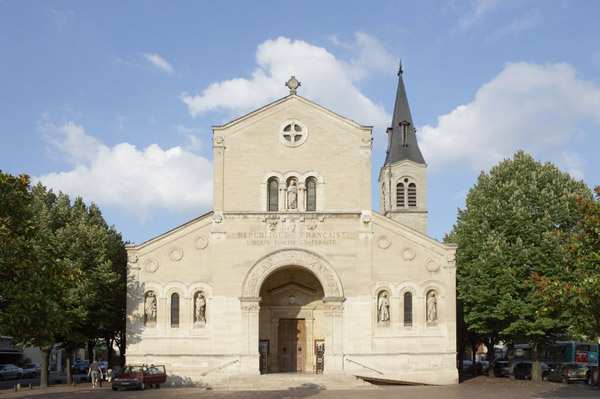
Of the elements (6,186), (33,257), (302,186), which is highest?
(302,186)

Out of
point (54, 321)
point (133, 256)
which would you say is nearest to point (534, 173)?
point (133, 256)

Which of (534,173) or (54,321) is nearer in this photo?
(54,321)

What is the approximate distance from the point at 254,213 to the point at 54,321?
18.6 metres

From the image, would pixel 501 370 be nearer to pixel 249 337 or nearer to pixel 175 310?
pixel 249 337

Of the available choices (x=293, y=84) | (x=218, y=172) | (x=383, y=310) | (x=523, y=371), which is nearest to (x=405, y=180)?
(x=523, y=371)

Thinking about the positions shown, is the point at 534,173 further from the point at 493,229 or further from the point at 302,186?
the point at 302,186

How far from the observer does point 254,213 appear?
129ft

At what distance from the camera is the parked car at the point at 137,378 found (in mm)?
35312

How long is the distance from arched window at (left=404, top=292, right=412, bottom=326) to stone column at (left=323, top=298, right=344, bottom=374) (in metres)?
3.76

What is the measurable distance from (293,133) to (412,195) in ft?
99.7

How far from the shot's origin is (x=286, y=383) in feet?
117

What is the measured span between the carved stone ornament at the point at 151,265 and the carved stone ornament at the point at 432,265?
1565 centimetres

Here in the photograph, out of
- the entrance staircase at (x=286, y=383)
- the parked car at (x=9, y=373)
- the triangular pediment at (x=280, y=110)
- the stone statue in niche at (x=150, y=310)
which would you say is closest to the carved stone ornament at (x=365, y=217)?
the triangular pediment at (x=280, y=110)

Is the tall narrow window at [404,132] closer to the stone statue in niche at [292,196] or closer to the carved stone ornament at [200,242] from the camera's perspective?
the stone statue in niche at [292,196]
